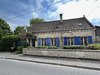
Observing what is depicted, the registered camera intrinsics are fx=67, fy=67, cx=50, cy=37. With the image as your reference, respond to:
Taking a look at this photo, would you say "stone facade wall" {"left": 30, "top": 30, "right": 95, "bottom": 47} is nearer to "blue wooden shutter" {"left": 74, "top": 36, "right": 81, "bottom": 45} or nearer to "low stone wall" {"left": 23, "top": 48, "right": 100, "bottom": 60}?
"blue wooden shutter" {"left": 74, "top": 36, "right": 81, "bottom": 45}

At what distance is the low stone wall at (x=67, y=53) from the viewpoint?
6.31 m

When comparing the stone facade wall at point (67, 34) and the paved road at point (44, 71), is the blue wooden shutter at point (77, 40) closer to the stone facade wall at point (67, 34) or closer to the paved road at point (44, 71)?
the stone facade wall at point (67, 34)

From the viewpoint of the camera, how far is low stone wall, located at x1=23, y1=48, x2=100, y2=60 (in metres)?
6.31

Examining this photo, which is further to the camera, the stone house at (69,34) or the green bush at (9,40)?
the green bush at (9,40)

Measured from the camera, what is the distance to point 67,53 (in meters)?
7.32

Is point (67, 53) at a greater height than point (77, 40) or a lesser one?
lesser

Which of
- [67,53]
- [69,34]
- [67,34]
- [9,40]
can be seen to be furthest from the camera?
[9,40]

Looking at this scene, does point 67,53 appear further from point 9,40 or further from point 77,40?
point 9,40

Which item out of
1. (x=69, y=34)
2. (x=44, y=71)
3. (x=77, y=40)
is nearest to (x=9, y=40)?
(x=69, y=34)

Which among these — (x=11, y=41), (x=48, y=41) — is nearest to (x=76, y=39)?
(x=48, y=41)

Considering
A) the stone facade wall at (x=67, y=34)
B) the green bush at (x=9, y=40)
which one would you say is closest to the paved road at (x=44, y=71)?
the stone facade wall at (x=67, y=34)

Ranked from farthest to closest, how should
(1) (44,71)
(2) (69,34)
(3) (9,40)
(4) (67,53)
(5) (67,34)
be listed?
(3) (9,40), (5) (67,34), (2) (69,34), (4) (67,53), (1) (44,71)

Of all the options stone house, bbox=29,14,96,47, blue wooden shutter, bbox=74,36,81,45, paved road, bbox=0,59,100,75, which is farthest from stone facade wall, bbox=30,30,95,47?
paved road, bbox=0,59,100,75

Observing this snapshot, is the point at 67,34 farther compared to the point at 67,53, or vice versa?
the point at 67,34
